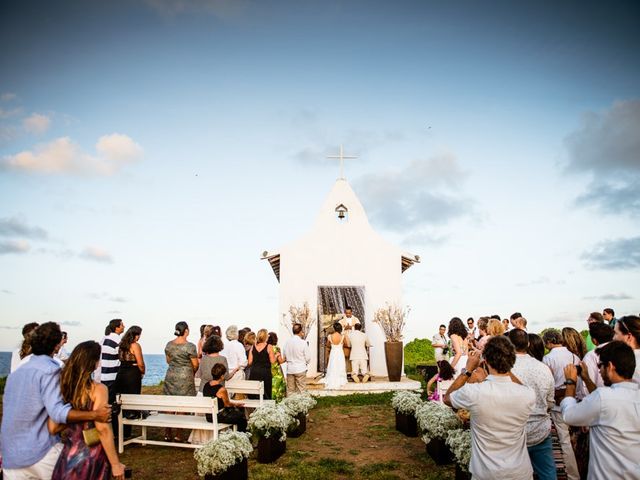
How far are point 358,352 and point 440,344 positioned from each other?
9.67 feet

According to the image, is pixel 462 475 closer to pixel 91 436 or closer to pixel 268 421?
pixel 268 421

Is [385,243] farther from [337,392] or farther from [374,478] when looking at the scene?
[374,478]

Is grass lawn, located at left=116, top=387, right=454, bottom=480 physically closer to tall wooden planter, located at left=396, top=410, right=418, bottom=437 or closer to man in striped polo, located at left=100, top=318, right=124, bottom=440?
tall wooden planter, located at left=396, top=410, right=418, bottom=437

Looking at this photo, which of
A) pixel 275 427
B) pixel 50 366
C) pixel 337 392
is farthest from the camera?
pixel 337 392

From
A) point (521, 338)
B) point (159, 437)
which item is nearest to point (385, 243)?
point (159, 437)

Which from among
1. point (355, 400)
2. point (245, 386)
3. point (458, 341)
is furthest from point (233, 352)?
point (458, 341)

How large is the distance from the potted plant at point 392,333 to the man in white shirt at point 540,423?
9810 millimetres

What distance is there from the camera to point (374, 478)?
616 centimetres

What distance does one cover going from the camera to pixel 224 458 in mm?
5422

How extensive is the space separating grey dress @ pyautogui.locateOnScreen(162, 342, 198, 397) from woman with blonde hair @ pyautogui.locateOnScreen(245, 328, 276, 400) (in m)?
1.56

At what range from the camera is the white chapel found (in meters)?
15.5

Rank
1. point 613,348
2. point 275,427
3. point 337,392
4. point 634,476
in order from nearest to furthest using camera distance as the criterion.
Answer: point 634,476
point 613,348
point 275,427
point 337,392

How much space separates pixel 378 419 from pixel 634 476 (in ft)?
22.9

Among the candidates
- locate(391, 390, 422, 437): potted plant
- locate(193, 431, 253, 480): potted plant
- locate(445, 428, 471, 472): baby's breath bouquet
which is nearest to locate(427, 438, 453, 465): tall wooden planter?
locate(445, 428, 471, 472): baby's breath bouquet
